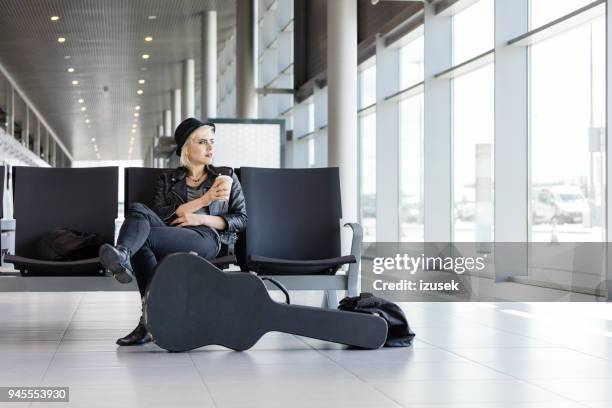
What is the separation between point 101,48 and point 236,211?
18.2 metres

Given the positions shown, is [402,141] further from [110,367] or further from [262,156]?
[110,367]

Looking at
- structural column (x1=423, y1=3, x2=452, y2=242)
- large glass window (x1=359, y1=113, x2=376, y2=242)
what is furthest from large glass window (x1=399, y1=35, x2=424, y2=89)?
large glass window (x1=359, y1=113, x2=376, y2=242)

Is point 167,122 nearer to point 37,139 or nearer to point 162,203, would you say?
point 37,139

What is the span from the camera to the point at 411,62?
1166 centimetres

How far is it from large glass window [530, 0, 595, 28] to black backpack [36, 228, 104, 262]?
4460 millimetres

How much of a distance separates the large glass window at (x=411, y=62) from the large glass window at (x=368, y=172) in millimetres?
1222

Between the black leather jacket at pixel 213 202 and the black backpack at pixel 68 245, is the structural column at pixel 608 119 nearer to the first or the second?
the black leather jacket at pixel 213 202

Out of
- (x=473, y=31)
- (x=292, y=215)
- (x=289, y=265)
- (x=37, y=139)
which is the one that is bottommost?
(x=289, y=265)

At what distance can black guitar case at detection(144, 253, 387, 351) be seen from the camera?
4004 millimetres

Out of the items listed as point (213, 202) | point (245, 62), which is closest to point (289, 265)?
point (213, 202)

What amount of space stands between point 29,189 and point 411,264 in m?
6.80

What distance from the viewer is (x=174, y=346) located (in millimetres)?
4086

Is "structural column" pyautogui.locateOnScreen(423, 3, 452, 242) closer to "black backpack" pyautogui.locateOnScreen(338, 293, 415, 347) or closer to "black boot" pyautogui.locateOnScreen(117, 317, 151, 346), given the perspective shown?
"black backpack" pyautogui.locateOnScreen(338, 293, 415, 347)

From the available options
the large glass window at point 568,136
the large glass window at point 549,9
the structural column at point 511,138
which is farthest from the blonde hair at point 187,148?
the structural column at point 511,138
